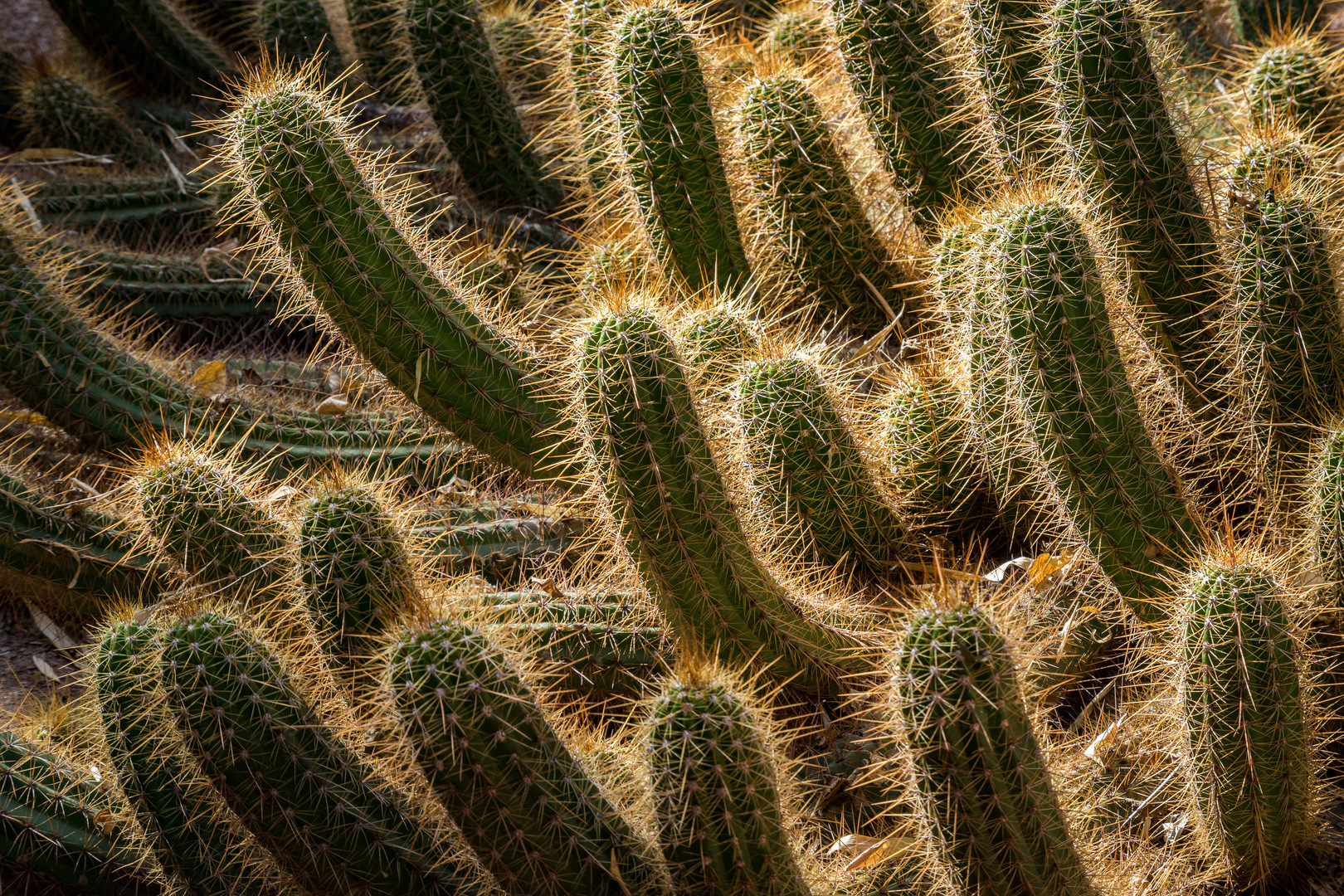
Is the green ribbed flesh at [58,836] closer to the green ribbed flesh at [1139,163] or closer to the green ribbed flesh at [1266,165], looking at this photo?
the green ribbed flesh at [1139,163]

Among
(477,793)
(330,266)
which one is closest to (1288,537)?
(477,793)

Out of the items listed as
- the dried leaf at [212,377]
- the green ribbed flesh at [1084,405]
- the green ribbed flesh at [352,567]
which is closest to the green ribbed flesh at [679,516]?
the green ribbed flesh at [352,567]

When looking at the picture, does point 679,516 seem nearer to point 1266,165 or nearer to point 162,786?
point 162,786

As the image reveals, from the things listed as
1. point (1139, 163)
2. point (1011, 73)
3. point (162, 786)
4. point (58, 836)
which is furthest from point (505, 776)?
point (1011, 73)

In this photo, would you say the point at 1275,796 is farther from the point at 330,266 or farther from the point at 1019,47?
the point at 330,266

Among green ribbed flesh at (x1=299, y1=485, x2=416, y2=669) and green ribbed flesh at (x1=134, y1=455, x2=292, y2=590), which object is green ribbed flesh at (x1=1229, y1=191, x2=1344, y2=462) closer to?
green ribbed flesh at (x1=299, y1=485, x2=416, y2=669)

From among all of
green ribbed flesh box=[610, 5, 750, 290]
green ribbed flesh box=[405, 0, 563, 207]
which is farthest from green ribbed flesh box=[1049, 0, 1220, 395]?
green ribbed flesh box=[405, 0, 563, 207]
